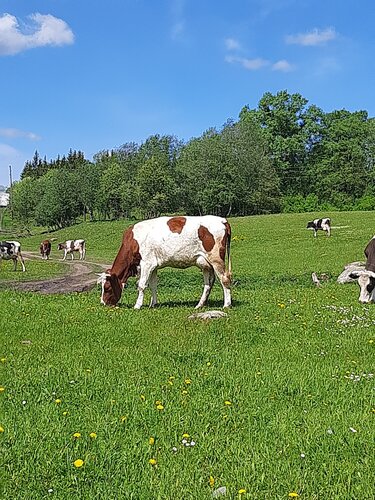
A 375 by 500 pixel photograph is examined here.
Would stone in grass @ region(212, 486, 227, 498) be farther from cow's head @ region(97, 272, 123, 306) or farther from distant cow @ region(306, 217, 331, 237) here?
distant cow @ region(306, 217, 331, 237)

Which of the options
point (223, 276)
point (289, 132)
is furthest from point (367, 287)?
point (289, 132)

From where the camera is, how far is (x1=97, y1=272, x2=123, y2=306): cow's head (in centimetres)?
1623

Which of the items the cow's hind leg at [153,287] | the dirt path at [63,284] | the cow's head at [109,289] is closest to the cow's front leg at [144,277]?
the cow's hind leg at [153,287]

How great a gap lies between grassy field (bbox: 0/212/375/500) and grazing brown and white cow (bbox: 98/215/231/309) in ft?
5.47

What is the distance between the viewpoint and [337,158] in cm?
11200

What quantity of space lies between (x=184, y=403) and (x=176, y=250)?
8675mm

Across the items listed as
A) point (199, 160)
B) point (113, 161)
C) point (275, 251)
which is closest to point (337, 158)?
point (199, 160)

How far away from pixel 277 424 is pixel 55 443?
2.74 metres

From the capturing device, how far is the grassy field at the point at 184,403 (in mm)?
5406

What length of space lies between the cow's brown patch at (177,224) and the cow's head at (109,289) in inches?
94.2

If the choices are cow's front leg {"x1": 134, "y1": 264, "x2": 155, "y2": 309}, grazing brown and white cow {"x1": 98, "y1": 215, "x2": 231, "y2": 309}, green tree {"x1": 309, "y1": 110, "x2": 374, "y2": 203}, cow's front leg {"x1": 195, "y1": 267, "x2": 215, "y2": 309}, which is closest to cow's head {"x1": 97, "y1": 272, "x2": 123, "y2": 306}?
grazing brown and white cow {"x1": 98, "y1": 215, "x2": 231, "y2": 309}

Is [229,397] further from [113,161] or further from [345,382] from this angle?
[113,161]

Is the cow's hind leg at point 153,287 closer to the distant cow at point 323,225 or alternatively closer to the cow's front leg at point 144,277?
the cow's front leg at point 144,277

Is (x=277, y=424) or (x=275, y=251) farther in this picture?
(x=275, y=251)
